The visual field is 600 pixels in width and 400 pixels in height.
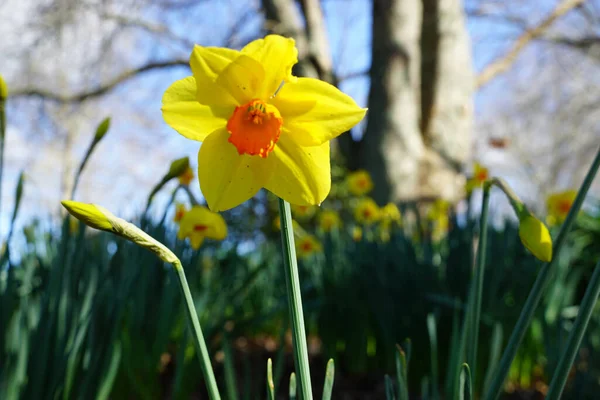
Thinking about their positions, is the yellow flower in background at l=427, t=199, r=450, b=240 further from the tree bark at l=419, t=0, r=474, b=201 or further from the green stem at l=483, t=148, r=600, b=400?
the green stem at l=483, t=148, r=600, b=400

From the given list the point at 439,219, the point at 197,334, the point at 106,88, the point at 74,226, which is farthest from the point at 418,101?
the point at 197,334

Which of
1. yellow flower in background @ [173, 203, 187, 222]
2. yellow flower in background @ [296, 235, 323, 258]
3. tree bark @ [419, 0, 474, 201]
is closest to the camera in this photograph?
yellow flower in background @ [173, 203, 187, 222]

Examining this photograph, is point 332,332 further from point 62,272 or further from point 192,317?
point 192,317

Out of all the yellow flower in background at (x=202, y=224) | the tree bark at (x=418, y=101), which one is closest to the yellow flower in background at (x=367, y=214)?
→ the yellow flower in background at (x=202, y=224)

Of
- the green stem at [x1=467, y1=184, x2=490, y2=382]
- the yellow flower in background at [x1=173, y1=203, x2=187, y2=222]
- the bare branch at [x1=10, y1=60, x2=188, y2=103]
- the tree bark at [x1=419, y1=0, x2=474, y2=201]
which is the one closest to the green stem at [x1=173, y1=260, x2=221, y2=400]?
the green stem at [x1=467, y1=184, x2=490, y2=382]

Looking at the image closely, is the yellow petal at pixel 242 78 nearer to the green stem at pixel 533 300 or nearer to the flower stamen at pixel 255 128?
the flower stamen at pixel 255 128

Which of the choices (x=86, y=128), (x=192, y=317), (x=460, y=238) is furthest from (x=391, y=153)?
(x=86, y=128)

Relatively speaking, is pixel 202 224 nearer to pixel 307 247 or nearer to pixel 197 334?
pixel 197 334
